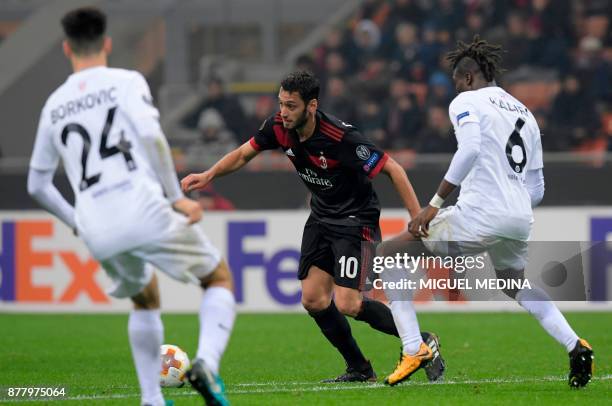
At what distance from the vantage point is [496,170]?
7.59m

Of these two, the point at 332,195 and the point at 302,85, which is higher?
the point at 302,85

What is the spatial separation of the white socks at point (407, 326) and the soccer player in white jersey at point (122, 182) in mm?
1993

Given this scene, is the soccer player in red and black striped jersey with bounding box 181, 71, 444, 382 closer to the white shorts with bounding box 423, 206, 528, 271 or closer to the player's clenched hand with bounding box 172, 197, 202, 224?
the white shorts with bounding box 423, 206, 528, 271

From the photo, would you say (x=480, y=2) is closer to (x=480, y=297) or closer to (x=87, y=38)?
(x=480, y=297)

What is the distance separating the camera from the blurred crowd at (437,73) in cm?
1705

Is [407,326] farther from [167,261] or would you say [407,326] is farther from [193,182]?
[167,261]

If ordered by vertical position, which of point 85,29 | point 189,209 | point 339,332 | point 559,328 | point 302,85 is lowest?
point 339,332

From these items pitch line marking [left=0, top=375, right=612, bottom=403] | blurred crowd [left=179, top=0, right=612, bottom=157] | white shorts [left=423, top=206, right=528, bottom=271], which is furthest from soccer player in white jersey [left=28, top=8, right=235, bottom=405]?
blurred crowd [left=179, top=0, right=612, bottom=157]

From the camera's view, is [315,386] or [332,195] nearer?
[315,386]

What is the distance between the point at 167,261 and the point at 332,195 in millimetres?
2527

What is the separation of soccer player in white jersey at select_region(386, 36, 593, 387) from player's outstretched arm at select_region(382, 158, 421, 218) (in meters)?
0.18

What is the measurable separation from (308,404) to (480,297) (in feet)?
6.74

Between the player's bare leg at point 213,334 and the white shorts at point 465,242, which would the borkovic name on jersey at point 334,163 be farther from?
the player's bare leg at point 213,334

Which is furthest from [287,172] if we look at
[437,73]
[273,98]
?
[273,98]
